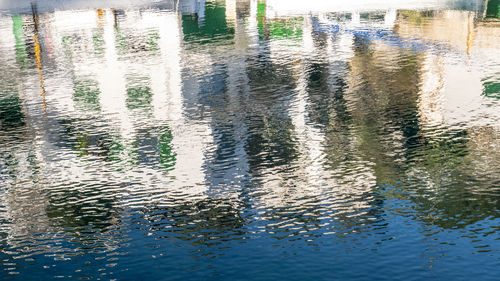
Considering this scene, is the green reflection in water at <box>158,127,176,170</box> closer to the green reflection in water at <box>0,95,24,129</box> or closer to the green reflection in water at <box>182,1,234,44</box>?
the green reflection in water at <box>0,95,24,129</box>

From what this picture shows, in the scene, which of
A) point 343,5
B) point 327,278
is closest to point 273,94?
point 327,278

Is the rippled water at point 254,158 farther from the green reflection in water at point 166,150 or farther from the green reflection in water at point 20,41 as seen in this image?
the green reflection in water at point 20,41

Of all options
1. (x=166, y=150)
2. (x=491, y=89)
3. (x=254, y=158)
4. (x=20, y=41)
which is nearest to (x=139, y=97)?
(x=166, y=150)

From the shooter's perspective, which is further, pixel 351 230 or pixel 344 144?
pixel 344 144

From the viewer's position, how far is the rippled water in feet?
22.7

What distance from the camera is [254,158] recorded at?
9852mm

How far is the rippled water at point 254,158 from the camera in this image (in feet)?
22.7

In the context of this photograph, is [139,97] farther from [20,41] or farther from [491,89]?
[20,41]

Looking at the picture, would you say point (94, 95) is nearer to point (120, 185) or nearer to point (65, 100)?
point (65, 100)

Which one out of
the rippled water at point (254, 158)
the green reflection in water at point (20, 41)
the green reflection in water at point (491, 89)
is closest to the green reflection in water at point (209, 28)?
the rippled water at point (254, 158)

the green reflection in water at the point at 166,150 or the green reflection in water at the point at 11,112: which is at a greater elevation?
the green reflection in water at the point at 11,112

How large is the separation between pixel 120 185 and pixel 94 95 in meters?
5.41

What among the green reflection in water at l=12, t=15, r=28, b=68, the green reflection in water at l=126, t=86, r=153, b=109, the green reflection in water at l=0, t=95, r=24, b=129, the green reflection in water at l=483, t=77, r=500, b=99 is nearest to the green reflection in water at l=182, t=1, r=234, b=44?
the green reflection in water at l=12, t=15, r=28, b=68

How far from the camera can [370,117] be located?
11.7m
